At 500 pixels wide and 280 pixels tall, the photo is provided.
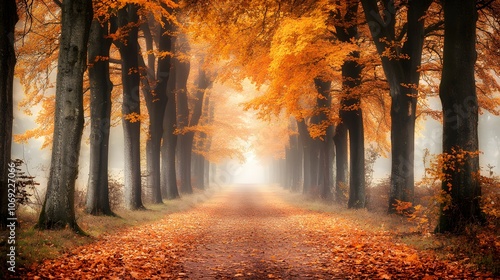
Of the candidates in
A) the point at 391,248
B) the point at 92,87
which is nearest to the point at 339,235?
the point at 391,248

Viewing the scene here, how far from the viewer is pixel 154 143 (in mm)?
20031

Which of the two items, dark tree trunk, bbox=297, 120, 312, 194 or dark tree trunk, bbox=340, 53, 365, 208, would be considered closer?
dark tree trunk, bbox=340, 53, 365, 208

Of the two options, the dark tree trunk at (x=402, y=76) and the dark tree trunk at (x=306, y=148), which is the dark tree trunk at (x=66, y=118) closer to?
the dark tree trunk at (x=402, y=76)

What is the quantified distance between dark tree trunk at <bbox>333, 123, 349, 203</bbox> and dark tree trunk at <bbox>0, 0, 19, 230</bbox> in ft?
44.8

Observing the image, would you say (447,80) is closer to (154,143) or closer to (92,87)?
(92,87)

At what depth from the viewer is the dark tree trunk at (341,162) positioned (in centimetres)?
1903

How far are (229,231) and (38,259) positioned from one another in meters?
6.37

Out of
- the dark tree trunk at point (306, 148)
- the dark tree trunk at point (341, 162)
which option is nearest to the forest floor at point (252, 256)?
the dark tree trunk at point (341, 162)

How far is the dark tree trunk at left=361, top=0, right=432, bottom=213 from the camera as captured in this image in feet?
41.7

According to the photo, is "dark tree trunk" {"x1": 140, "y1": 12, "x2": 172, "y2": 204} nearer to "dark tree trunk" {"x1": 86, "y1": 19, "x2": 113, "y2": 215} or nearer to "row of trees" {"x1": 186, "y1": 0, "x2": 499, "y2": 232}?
"row of trees" {"x1": 186, "y1": 0, "x2": 499, "y2": 232}

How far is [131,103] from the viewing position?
51.6ft

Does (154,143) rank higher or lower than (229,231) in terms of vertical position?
higher

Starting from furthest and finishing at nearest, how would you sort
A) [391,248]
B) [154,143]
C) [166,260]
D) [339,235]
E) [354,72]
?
[154,143] < [354,72] < [339,235] < [391,248] < [166,260]

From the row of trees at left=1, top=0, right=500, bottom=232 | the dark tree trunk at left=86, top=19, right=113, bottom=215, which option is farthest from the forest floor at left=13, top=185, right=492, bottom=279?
the dark tree trunk at left=86, top=19, right=113, bottom=215
